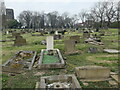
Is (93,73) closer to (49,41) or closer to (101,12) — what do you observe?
(49,41)

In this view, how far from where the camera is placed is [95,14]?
172 ft

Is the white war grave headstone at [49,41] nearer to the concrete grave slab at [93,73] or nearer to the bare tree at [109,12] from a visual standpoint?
the concrete grave slab at [93,73]

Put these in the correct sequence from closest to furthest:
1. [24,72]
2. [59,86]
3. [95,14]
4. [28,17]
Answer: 1. [59,86]
2. [24,72]
3. [95,14]
4. [28,17]

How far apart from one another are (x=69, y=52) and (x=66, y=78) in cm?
503

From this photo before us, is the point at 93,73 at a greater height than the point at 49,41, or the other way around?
the point at 49,41

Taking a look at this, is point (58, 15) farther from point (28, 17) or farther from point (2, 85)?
point (2, 85)

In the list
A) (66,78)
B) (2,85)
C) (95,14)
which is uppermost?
(95,14)

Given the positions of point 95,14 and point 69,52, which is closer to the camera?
point 69,52

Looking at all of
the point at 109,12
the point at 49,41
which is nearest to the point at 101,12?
the point at 109,12

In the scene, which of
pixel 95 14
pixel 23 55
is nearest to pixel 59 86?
pixel 23 55

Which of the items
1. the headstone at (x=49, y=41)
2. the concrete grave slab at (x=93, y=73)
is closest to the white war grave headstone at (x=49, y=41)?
the headstone at (x=49, y=41)

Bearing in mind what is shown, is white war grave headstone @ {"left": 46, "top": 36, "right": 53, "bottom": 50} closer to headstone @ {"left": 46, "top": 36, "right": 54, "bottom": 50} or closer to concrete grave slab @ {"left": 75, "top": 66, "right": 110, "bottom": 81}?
headstone @ {"left": 46, "top": 36, "right": 54, "bottom": 50}

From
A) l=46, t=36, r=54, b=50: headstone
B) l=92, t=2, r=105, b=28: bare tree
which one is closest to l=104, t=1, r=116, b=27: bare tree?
l=92, t=2, r=105, b=28: bare tree

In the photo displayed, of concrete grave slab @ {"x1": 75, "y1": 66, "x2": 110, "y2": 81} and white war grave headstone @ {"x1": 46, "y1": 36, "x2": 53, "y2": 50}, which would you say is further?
white war grave headstone @ {"x1": 46, "y1": 36, "x2": 53, "y2": 50}
